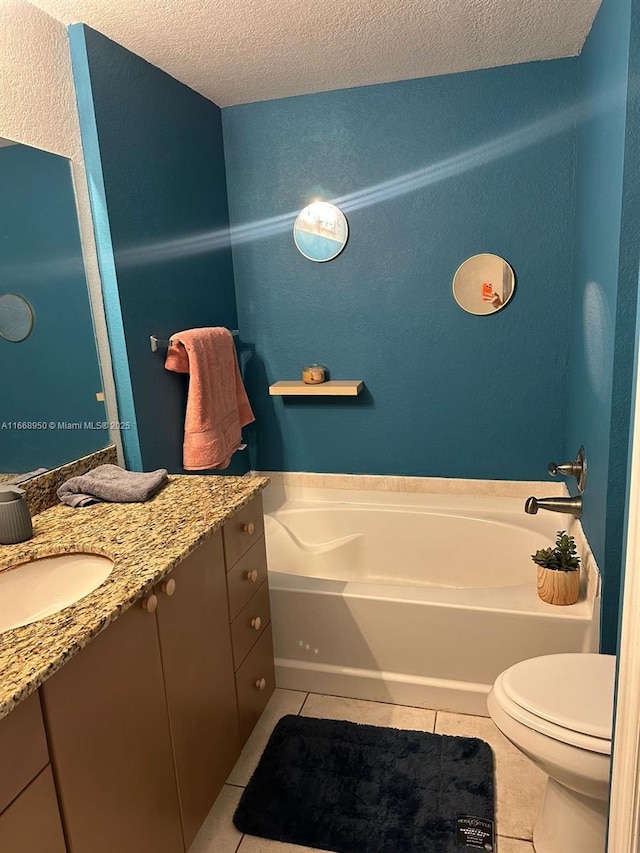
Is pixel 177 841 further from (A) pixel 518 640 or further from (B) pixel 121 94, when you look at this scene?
(B) pixel 121 94

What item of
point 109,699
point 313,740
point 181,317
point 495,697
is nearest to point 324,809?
point 313,740

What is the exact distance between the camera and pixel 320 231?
2732mm

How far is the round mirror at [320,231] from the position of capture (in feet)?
8.87

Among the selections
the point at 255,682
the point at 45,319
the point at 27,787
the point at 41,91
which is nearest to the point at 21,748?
the point at 27,787

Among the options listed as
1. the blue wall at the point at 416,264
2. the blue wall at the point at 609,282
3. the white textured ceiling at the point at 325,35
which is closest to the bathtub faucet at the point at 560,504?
the blue wall at the point at 609,282

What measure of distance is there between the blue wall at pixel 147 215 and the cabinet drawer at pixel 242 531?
52cm

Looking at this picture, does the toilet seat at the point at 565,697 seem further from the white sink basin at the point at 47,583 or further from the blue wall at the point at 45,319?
the blue wall at the point at 45,319

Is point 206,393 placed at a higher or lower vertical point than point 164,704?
higher

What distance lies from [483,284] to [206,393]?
1.32 meters

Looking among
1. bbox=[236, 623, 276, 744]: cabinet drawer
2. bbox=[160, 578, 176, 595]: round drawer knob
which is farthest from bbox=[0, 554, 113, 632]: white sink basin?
bbox=[236, 623, 276, 744]: cabinet drawer

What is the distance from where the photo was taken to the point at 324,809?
1688 millimetres

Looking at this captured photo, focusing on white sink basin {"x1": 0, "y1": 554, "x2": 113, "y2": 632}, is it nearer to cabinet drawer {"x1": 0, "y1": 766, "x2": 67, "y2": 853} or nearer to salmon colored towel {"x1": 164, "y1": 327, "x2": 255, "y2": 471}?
cabinet drawer {"x1": 0, "y1": 766, "x2": 67, "y2": 853}

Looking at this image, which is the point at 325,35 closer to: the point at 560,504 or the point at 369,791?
the point at 560,504

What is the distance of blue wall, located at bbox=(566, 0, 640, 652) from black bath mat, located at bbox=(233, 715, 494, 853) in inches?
24.0
